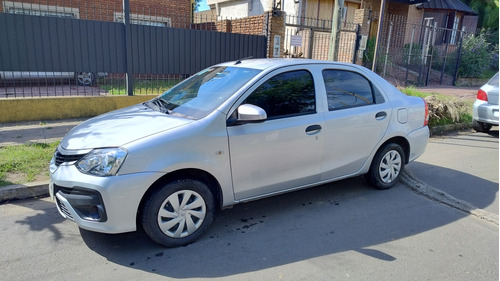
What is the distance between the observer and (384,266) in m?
3.06

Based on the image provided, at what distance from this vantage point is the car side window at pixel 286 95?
11.9 ft

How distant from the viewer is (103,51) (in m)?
7.82

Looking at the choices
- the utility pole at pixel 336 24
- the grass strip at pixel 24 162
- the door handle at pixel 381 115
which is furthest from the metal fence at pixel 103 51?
the door handle at pixel 381 115

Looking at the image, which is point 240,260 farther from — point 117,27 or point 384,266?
point 117,27

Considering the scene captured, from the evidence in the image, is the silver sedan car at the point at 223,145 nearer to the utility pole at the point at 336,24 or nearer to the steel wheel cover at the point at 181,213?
the steel wheel cover at the point at 181,213

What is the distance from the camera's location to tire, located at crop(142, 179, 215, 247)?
3.10 m

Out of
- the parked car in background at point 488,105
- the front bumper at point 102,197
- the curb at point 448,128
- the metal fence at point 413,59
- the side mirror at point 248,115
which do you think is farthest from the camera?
the metal fence at point 413,59

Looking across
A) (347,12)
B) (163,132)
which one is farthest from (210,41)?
(347,12)

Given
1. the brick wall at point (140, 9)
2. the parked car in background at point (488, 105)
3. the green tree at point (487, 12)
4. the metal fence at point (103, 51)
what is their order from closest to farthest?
the metal fence at point (103, 51) → the parked car in background at point (488, 105) → the brick wall at point (140, 9) → the green tree at point (487, 12)

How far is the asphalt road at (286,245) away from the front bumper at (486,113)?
170 inches

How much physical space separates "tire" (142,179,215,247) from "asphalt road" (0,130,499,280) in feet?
0.41

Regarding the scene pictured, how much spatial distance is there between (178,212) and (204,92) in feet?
4.30

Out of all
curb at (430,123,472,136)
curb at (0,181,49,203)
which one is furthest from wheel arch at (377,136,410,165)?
curb at (0,181,49,203)

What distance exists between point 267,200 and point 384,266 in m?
1.65
